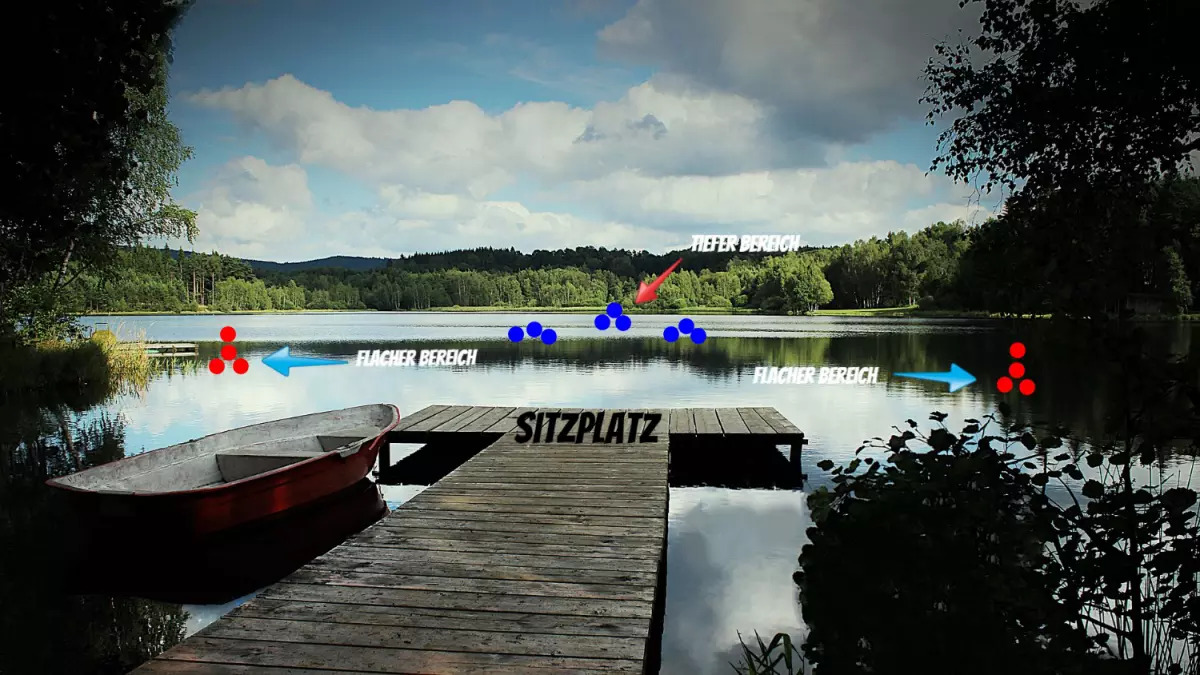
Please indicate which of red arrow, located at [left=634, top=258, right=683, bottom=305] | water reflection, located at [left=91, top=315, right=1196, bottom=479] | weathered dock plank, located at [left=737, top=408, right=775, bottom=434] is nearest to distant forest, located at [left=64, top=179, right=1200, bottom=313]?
red arrow, located at [left=634, top=258, right=683, bottom=305]

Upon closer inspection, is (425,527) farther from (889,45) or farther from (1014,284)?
(889,45)

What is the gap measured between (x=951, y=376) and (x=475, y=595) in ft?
79.3

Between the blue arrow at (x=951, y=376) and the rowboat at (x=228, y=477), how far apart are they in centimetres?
1805

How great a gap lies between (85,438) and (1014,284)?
15.2 m

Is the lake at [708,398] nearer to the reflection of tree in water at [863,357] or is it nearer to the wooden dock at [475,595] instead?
the reflection of tree in water at [863,357]

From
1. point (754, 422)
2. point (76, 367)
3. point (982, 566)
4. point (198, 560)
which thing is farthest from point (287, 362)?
point (982, 566)

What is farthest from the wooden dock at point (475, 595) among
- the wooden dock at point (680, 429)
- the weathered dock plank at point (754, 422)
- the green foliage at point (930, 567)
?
the weathered dock plank at point (754, 422)

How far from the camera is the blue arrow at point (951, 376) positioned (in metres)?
23.0

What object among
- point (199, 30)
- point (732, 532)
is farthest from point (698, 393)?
point (199, 30)

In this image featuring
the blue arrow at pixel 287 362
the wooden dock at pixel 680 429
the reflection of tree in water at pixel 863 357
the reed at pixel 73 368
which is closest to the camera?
the wooden dock at pixel 680 429

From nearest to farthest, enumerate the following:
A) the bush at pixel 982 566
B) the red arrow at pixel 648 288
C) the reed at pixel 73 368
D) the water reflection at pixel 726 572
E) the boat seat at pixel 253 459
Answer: the bush at pixel 982 566
the water reflection at pixel 726 572
the boat seat at pixel 253 459
the reed at pixel 73 368
the red arrow at pixel 648 288

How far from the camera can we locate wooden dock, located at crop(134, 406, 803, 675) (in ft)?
10.5

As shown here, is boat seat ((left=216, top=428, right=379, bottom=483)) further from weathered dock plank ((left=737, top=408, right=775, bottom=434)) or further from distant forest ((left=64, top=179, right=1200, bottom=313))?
distant forest ((left=64, top=179, right=1200, bottom=313))

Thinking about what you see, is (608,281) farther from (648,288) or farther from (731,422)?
(731,422)
